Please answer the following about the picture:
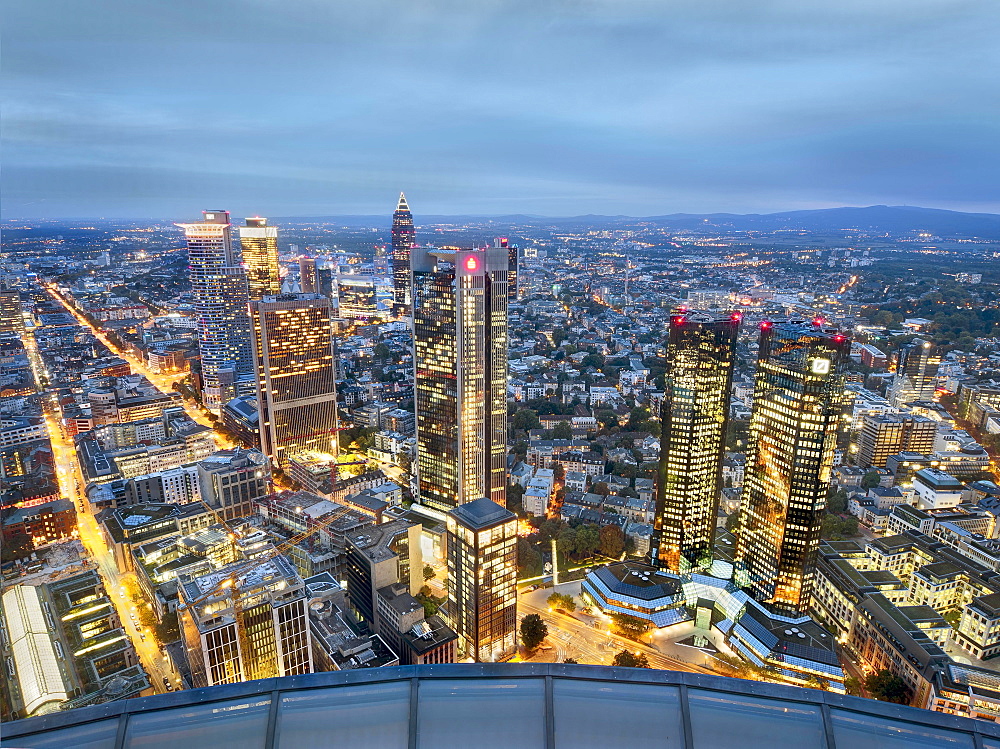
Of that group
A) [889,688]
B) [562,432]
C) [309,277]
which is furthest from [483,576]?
[309,277]

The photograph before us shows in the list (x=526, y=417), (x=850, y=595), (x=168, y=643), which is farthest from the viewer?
(x=526, y=417)

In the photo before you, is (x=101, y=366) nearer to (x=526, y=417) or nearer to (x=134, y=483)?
(x=134, y=483)

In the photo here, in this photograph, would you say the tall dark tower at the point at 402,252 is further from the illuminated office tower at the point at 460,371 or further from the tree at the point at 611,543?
the tree at the point at 611,543

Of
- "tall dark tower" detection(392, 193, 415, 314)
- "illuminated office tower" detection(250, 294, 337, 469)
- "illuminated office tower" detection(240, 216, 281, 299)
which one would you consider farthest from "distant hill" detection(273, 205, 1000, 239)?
"illuminated office tower" detection(250, 294, 337, 469)

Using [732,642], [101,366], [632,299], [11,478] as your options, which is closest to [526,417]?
[732,642]

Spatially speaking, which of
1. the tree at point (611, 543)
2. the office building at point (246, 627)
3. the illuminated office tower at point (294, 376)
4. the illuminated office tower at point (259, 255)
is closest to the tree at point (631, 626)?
the tree at point (611, 543)

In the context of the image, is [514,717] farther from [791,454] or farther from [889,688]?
[889,688]
